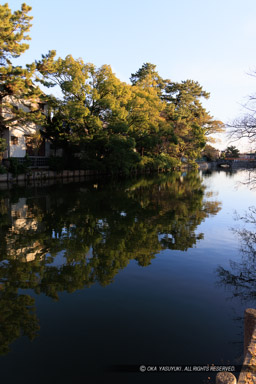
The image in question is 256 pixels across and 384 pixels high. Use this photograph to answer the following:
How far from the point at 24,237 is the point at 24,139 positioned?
2907 centimetres

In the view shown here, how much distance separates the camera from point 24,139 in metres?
38.6

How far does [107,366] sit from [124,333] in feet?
3.31

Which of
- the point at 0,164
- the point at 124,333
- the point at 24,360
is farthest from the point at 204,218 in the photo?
the point at 0,164

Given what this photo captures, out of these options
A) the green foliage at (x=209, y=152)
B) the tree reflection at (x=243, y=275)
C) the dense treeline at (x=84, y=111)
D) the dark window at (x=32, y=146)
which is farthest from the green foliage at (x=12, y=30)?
the green foliage at (x=209, y=152)

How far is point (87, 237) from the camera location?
12680 mm

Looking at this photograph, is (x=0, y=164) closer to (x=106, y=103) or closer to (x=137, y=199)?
(x=106, y=103)

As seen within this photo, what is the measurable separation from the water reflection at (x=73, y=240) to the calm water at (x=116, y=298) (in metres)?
0.04

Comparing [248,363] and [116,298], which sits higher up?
[248,363]

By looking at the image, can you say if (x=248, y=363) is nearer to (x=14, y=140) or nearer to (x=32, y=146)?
(x=14, y=140)

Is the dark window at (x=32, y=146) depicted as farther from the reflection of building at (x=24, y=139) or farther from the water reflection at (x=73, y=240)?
the water reflection at (x=73, y=240)

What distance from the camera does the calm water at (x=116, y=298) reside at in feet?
16.9

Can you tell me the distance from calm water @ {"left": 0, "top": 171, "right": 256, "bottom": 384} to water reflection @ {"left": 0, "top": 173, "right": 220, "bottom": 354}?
4 cm

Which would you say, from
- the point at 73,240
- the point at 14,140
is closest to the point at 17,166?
the point at 14,140

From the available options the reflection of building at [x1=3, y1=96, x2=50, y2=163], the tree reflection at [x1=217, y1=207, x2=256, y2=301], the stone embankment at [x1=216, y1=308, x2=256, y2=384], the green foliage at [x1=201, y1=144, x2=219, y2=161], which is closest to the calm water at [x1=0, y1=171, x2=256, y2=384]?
the tree reflection at [x1=217, y1=207, x2=256, y2=301]
